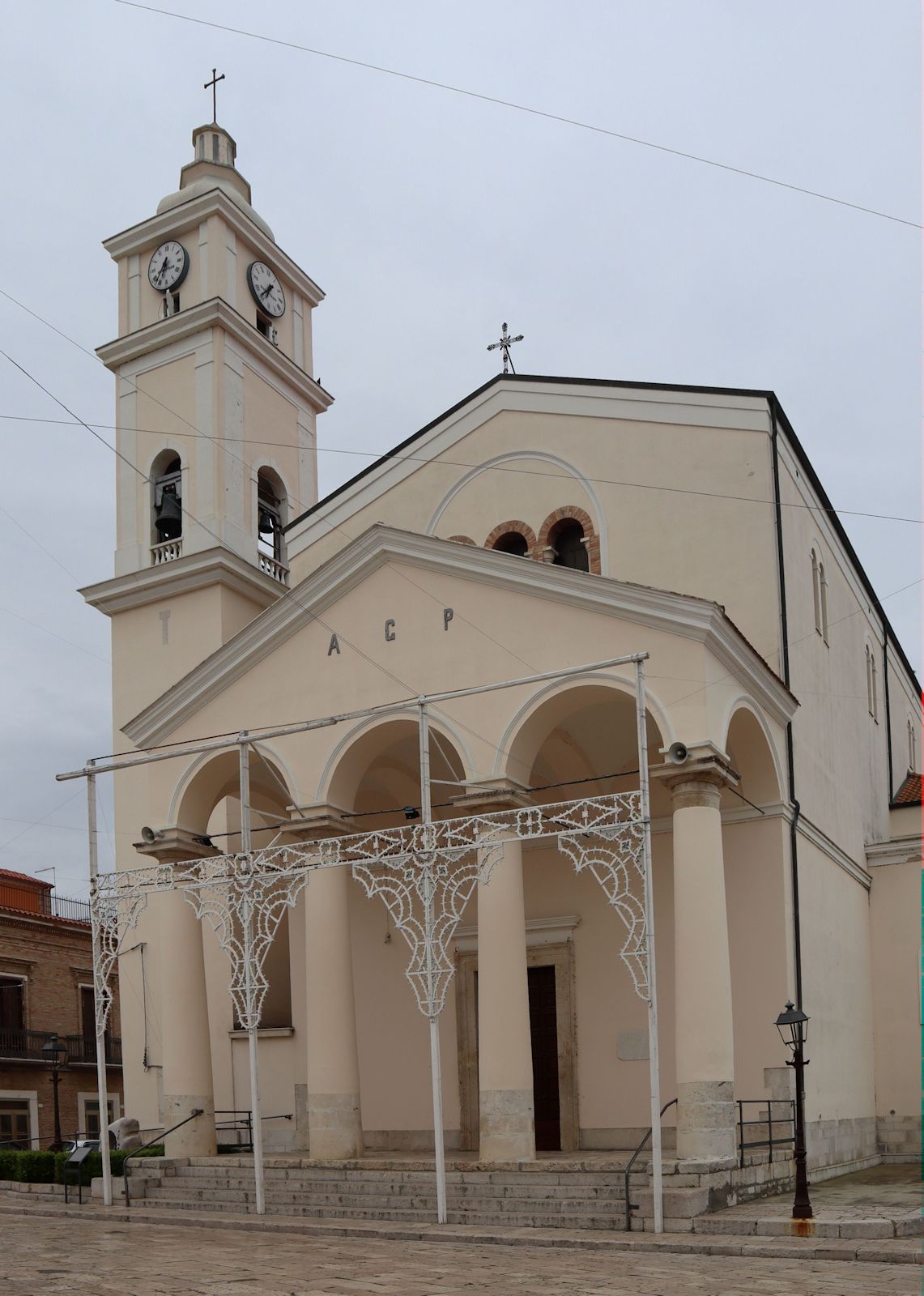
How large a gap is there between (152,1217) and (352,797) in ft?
16.6

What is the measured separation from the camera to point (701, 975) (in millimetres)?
13789

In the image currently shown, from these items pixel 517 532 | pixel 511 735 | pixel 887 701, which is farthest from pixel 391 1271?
pixel 887 701

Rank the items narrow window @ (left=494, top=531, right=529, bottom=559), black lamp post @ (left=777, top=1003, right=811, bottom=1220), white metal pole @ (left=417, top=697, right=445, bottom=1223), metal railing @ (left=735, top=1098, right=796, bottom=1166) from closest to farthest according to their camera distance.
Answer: black lamp post @ (left=777, top=1003, right=811, bottom=1220) → white metal pole @ (left=417, top=697, right=445, bottom=1223) → metal railing @ (left=735, top=1098, right=796, bottom=1166) → narrow window @ (left=494, top=531, right=529, bottom=559)

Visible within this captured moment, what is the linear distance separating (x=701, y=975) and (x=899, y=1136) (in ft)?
26.5

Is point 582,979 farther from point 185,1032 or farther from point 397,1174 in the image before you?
point 185,1032

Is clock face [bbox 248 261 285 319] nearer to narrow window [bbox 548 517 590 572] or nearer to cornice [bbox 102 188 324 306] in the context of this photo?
cornice [bbox 102 188 324 306]

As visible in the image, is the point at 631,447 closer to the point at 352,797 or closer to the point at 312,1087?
the point at 352,797

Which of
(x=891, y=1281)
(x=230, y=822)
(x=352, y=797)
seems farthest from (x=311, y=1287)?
(x=230, y=822)

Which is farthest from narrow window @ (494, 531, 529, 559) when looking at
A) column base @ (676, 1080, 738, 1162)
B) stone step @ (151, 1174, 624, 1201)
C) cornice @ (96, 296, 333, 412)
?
stone step @ (151, 1174, 624, 1201)

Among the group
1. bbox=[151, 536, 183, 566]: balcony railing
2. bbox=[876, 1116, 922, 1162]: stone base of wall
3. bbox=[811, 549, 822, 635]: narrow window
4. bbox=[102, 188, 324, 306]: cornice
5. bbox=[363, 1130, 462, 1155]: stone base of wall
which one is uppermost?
bbox=[102, 188, 324, 306]: cornice

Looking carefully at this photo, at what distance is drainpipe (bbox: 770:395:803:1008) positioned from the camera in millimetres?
16750

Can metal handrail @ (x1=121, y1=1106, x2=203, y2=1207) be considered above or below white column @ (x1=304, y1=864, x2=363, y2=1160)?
below

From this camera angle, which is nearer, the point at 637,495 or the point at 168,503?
the point at 637,495

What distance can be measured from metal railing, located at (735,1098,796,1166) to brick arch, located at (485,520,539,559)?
7838 millimetres
